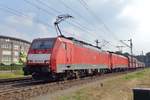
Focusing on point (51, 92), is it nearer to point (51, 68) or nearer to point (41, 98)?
point (41, 98)

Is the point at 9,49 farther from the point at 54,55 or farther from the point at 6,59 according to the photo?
the point at 54,55

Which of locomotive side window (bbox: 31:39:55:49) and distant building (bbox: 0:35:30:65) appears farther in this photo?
distant building (bbox: 0:35:30:65)

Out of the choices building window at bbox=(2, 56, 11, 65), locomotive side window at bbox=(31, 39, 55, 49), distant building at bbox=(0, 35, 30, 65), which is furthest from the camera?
building window at bbox=(2, 56, 11, 65)

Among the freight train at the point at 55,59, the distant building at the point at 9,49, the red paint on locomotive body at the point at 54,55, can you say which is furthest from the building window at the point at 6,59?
the red paint on locomotive body at the point at 54,55

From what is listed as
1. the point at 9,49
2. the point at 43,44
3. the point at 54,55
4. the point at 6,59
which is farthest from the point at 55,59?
the point at 9,49

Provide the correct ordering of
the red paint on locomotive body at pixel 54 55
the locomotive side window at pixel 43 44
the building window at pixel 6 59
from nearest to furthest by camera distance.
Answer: the red paint on locomotive body at pixel 54 55
the locomotive side window at pixel 43 44
the building window at pixel 6 59

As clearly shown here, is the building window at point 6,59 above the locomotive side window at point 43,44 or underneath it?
above

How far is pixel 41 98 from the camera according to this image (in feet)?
51.9

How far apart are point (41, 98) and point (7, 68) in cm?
5412

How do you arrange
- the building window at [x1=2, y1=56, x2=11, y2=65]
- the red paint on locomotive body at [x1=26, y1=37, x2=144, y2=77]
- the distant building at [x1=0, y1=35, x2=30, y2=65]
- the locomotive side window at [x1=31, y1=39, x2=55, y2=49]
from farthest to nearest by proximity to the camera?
the building window at [x1=2, y1=56, x2=11, y2=65] → the distant building at [x1=0, y1=35, x2=30, y2=65] → the locomotive side window at [x1=31, y1=39, x2=55, y2=49] → the red paint on locomotive body at [x1=26, y1=37, x2=144, y2=77]

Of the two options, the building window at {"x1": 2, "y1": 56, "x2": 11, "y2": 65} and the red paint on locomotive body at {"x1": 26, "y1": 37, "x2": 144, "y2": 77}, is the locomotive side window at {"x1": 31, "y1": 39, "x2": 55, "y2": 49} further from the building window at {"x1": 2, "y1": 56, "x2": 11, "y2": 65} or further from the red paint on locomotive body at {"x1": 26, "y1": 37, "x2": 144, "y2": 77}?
the building window at {"x1": 2, "y1": 56, "x2": 11, "y2": 65}

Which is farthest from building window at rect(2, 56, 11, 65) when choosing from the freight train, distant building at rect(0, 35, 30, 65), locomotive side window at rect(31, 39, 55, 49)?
locomotive side window at rect(31, 39, 55, 49)

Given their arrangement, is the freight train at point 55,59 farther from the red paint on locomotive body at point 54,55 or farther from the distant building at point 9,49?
the distant building at point 9,49

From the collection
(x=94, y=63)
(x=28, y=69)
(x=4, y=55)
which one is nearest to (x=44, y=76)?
(x=28, y=69)
